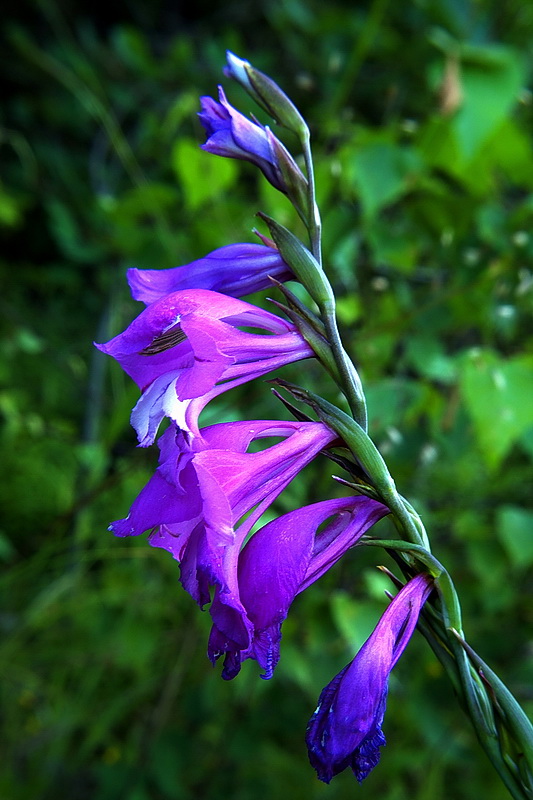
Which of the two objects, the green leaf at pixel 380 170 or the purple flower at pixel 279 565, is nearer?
the purple flower at pixel 279 565

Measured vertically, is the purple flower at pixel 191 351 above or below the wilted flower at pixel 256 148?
below

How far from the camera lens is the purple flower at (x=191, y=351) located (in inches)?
16.4

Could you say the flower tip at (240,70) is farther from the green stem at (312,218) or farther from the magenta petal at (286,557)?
the magenta petal at (286,557)

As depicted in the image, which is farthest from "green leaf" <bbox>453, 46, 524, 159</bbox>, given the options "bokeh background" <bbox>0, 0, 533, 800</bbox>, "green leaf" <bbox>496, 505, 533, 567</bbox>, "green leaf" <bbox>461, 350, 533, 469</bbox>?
"green leaf" <bbox>496, 505, 533, 567</bbox>

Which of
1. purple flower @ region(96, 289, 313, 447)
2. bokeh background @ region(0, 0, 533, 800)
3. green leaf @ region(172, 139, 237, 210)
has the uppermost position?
purple flower @ region(96, 289, 313, 447)

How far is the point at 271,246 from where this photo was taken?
19.4 inches

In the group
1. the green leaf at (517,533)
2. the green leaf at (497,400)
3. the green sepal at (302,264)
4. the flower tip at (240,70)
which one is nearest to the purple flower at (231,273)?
the green sepal at (302,264)

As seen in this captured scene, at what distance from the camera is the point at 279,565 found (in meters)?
0.42

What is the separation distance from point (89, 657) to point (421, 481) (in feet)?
2.63

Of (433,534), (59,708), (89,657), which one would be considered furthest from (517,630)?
(59,708)

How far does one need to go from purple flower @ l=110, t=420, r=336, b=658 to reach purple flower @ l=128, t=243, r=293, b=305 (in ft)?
0.31

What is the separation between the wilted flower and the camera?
18.9 inches

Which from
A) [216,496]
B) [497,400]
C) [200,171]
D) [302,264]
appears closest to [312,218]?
[302,264]

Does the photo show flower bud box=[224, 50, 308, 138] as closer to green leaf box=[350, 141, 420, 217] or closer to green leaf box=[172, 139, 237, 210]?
green leaf box=[350, 141, 420, 217]
